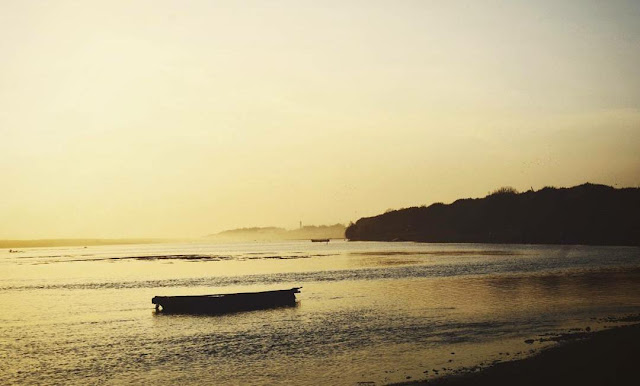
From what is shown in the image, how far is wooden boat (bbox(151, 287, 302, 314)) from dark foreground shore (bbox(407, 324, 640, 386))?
2975 centimetres

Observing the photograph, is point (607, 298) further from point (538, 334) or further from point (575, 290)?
point (538, 334)

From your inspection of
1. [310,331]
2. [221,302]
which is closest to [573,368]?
[310,331]

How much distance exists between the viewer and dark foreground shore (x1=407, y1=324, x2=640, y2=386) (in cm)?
2106

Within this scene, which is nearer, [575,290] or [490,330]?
[490,330]

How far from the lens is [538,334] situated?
108 feet

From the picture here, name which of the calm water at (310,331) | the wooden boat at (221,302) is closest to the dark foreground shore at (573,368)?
the calm water at (310,331)

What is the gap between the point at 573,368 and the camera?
22781mm

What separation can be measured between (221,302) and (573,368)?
33.4m

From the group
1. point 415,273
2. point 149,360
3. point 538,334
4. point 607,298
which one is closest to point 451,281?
point 415,273

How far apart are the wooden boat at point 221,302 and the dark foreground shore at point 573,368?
29750mm

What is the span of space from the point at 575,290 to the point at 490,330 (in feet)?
84.2

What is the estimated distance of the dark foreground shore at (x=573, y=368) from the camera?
69.1ft

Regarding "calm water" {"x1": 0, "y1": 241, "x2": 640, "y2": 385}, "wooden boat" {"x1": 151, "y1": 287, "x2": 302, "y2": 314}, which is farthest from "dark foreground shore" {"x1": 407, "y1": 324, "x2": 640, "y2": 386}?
"wooden boat" {"x1": 151, "y1": 287, "x2": 302, "y2": 314}

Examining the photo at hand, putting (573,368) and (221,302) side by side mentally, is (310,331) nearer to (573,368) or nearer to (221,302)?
(221,302)
